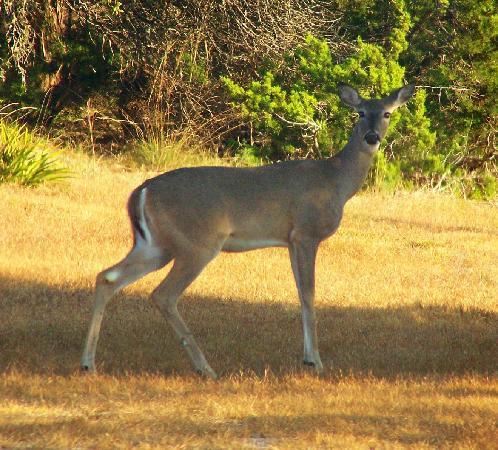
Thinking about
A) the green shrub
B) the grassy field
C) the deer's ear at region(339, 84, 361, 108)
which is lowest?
the green shrub

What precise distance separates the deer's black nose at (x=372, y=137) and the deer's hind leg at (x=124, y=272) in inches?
83.0

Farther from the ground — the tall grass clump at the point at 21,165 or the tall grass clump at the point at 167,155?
the tall grass clump at the point at 21,165

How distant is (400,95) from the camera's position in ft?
32.4

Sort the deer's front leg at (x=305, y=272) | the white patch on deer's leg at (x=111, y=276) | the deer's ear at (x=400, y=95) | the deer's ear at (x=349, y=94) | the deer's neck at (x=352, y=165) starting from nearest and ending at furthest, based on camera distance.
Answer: the white patch on deer's leg at (x=111, y=276) → the deer's front leg at (x=305, y=272) → the deer's neck at (x=352, y=165) → the deer's ear at (x=400, y=95) → the deer's ear at (x=349, y=94)

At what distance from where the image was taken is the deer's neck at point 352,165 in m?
9.35

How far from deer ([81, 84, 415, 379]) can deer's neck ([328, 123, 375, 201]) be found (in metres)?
0.01

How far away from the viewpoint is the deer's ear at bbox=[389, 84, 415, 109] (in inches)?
384

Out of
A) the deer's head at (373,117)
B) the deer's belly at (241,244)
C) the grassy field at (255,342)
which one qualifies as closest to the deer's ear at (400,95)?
the deer's head at (373,117)

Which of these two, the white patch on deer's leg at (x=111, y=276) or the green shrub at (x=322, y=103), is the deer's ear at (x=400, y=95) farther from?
the green shrub at (x=322, y=103)

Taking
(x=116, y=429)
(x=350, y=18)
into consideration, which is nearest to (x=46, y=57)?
(x=350, y=18)

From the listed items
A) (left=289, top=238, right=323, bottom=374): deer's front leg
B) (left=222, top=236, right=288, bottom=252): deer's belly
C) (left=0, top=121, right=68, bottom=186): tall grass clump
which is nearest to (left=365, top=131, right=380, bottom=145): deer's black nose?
(left=289, top=238, right=323, bottom=374): deer's front leg

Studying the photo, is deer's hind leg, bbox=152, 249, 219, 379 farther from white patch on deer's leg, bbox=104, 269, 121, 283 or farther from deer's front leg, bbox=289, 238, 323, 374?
deer's front leg, bbox=289, 238, 323, 374

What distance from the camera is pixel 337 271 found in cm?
1319

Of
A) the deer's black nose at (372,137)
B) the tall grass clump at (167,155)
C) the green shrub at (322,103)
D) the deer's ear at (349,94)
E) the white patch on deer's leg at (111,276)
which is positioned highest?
the deer's ear at (349,94)
